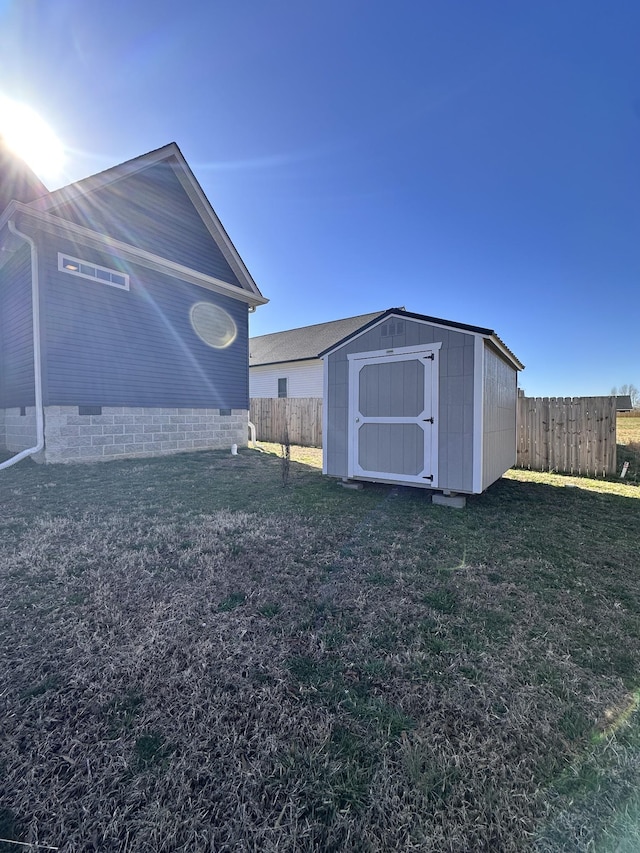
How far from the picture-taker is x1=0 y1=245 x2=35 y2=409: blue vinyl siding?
7.65 m

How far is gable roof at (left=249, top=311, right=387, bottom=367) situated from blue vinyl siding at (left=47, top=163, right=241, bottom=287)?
23.9 ft

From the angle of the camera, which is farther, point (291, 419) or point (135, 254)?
point (291, 419)

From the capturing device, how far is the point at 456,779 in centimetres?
130

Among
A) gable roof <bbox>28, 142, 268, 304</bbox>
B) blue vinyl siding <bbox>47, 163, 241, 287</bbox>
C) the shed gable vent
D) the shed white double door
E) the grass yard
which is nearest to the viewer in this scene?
the grass yard

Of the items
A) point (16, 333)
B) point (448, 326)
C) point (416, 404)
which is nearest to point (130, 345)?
point (16, 333)

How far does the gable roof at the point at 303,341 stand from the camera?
59.3 feet

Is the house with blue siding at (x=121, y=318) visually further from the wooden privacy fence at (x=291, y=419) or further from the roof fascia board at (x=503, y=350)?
the roof fascia board at (x=503, y=350)

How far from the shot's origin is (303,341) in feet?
64.4

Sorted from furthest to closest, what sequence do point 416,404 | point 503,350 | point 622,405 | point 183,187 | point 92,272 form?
1. point 183,187
2. point 92,272
3. point 622,405
4. point 503,350
5. point 416,404

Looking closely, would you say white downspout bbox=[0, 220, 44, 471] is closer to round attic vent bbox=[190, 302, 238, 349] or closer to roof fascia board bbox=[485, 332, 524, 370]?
round attic vent bbox=[190, 302, 238, 349]

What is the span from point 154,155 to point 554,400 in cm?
1125

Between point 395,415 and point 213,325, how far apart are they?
23.3 ft

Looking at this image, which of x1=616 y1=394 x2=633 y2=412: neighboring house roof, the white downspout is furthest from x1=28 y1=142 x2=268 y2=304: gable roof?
x1=616 y1=394 x2=633 y2=412: neighboring house roof

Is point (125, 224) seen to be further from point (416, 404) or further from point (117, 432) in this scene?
point (416, 404)
